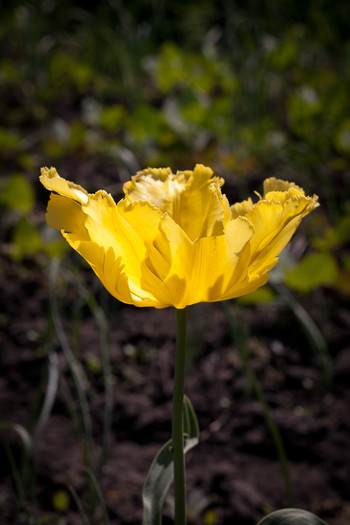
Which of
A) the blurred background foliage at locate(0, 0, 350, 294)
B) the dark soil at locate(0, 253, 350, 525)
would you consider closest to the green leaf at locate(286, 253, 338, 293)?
the blurred background foliage at locate(0, 0, 350, 294)

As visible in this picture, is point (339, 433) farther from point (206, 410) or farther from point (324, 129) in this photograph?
point (324, 129)

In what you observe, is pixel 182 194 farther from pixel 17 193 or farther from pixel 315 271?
pixel 17 193

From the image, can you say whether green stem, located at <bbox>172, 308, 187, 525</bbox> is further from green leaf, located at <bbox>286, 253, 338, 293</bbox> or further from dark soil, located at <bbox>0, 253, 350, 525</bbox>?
green leaf, located at <bbox>286, 253, 338, 293</bbox>

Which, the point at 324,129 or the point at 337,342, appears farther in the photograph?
the point at 324,129

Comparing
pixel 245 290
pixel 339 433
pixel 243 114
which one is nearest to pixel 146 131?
pixel 243 114

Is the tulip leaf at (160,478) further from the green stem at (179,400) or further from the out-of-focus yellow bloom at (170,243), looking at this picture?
the out-of-focus yellow bloom at (170,243)
